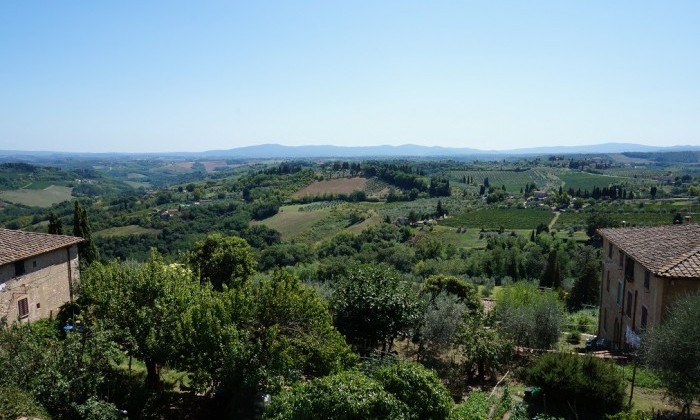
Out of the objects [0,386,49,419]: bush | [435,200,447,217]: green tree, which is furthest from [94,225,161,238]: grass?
[0,386,49,419]: bush

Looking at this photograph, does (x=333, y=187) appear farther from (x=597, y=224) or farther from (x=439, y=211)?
(x=597, y=224)

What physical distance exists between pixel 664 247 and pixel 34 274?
28.8 meters

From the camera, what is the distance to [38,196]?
168 m

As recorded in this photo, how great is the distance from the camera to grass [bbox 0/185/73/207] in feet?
511

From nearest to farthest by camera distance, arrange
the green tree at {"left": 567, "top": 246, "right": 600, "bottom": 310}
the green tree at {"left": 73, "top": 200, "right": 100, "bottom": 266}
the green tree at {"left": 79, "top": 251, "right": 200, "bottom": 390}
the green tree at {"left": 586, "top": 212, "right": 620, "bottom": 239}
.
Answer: the green tree at {"left": 79, "top": 251, "right": 200, "bottom": 390} < the green tree at {"left": 73, "top": 200, "right": 100, "bottom": 266} < the green tree at {"left": 567, "top": 246, "right": 600, "bottom": 310} < the green tree at {"left": 586, "top": 212, "right": 620, "bottom": 239}

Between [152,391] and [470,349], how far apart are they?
36.7 feet

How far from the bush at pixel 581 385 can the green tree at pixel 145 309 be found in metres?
11.6

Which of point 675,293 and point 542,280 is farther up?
point 675,293

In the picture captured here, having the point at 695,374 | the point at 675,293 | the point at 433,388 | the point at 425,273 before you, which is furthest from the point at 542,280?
the point at 433,388

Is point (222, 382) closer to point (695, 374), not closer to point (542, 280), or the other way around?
point (695, 374)

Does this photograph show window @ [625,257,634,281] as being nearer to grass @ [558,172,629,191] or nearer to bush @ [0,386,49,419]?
bush @ [0,386,49,419]

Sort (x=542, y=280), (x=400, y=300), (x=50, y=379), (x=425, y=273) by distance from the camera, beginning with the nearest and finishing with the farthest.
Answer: (x=50, y=379) < (x=400, y=300) < (x=542, y=280) < (x=425, y=273)

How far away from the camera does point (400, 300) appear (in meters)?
21.3

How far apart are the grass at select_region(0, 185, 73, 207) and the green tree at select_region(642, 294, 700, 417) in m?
171
